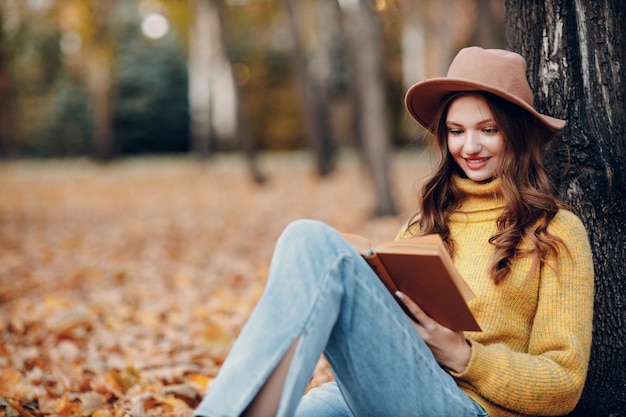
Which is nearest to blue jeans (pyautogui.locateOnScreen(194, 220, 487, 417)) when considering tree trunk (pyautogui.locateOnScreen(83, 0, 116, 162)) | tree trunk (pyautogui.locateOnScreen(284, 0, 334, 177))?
tree trunk (pyautogui.locateOnScreen(284, 0, 334, 177))

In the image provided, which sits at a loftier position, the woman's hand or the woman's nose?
the woman's nose

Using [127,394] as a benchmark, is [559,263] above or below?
above

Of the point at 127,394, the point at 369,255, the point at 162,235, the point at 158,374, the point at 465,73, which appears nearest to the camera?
the point at 369,255

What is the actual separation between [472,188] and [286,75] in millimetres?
26786

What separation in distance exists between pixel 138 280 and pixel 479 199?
190 inches

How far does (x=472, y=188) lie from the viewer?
8.00ft

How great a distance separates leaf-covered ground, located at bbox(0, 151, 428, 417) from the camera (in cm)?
337

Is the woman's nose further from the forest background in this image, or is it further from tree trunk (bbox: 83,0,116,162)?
tree trunk (bbox: 83,0,116,162)

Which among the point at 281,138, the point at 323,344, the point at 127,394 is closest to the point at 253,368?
the point at 323,344

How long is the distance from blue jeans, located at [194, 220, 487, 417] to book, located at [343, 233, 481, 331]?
0.07 m

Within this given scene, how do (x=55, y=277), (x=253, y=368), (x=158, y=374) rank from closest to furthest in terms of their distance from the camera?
(x=253, y=368) < (x=158, y=374) < (x=55, y=277)

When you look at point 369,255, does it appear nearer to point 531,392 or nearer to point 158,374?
point 531,392

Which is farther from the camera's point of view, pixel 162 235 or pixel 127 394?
pixel 162 235

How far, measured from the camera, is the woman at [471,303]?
6.22 ft
